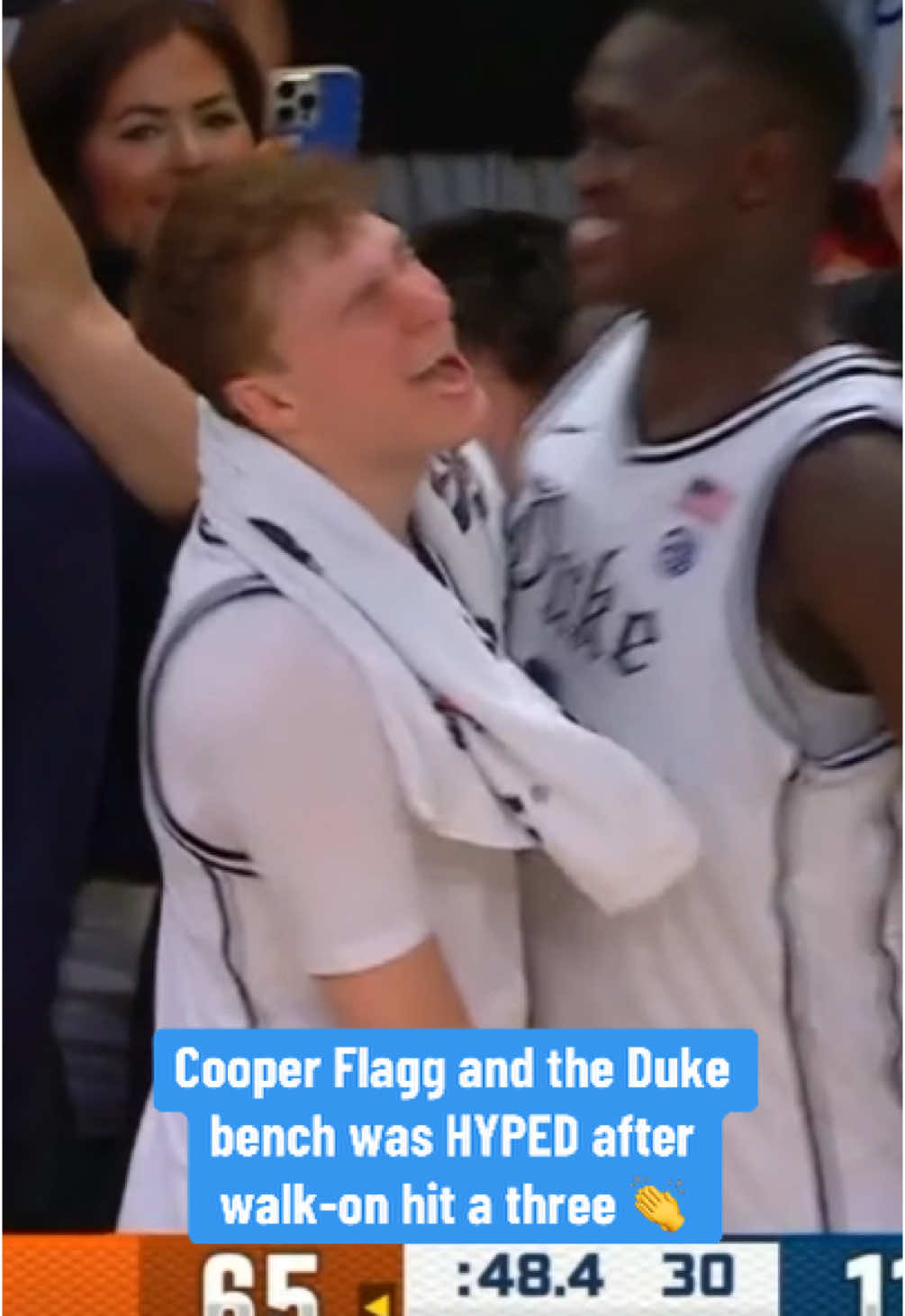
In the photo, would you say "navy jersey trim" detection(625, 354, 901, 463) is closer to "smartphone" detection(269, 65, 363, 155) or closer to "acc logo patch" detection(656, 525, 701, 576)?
"acc logo patch" detection(656, 525, 701, 576)

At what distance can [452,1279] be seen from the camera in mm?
1150

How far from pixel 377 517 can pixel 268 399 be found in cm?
9

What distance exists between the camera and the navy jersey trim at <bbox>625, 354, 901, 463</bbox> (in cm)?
109

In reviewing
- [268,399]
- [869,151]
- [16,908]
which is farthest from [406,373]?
[16,908]

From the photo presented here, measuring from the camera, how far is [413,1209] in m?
1.15

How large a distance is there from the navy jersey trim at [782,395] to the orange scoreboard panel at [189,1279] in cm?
51

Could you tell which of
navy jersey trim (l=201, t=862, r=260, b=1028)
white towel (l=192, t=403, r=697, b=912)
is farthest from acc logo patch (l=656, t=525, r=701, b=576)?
navy jersey trim (l=201, t=862, r=260, b=1028)

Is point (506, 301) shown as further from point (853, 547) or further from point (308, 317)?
point (853, 547)

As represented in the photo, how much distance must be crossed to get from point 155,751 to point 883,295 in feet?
1.64

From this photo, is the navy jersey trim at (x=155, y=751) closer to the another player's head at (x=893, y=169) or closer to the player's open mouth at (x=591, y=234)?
the player's open mouth at (x=591, y=234)

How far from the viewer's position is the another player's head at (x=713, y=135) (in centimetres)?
108

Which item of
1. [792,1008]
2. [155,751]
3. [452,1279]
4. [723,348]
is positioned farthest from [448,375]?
[452,1279]

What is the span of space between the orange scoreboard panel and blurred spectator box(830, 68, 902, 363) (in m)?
0.61
